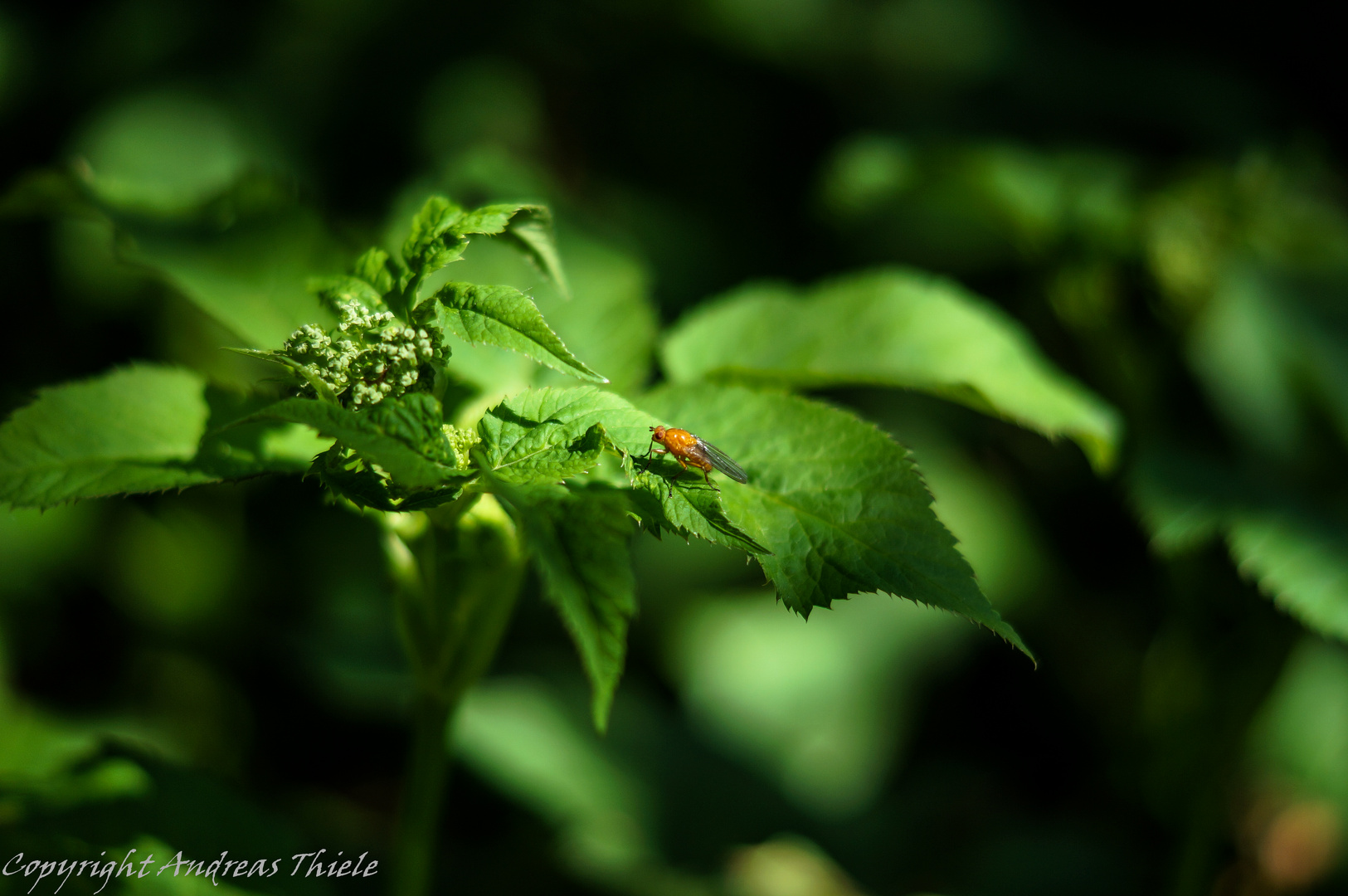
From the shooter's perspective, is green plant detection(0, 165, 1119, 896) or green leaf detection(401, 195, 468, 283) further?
green leaf detection(401, 195, 468, 283)

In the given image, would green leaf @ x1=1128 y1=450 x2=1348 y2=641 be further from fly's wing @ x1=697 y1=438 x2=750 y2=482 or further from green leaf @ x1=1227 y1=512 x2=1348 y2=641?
fly's wing @ x1=697 y1=438 x2=750 y2=482

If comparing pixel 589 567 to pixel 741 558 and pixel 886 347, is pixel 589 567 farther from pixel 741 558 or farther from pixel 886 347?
pixel 741 558

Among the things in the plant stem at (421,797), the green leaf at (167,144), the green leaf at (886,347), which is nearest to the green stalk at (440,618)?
the plant stem at (421,797)

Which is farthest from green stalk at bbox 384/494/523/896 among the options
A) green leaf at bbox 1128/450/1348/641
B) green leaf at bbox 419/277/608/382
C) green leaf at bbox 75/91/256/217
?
green leaf at bbox 75/91/256/217

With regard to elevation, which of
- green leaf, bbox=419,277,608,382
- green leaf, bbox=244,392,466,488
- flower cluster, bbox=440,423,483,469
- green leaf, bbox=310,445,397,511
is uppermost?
green leaf, bbox=419,277,608,382

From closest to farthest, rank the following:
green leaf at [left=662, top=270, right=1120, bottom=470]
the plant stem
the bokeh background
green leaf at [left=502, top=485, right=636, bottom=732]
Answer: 1. green leaf at [left=502, top=485, right=636, bottom=732]
2. the plant stem
3. green leaf at [left=662, top=270, right=1120, bottom=470]
4. the bokeh background

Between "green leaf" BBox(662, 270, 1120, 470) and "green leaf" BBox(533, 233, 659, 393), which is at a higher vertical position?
"green leaf" BBox(662, 270, 1120, 470)
